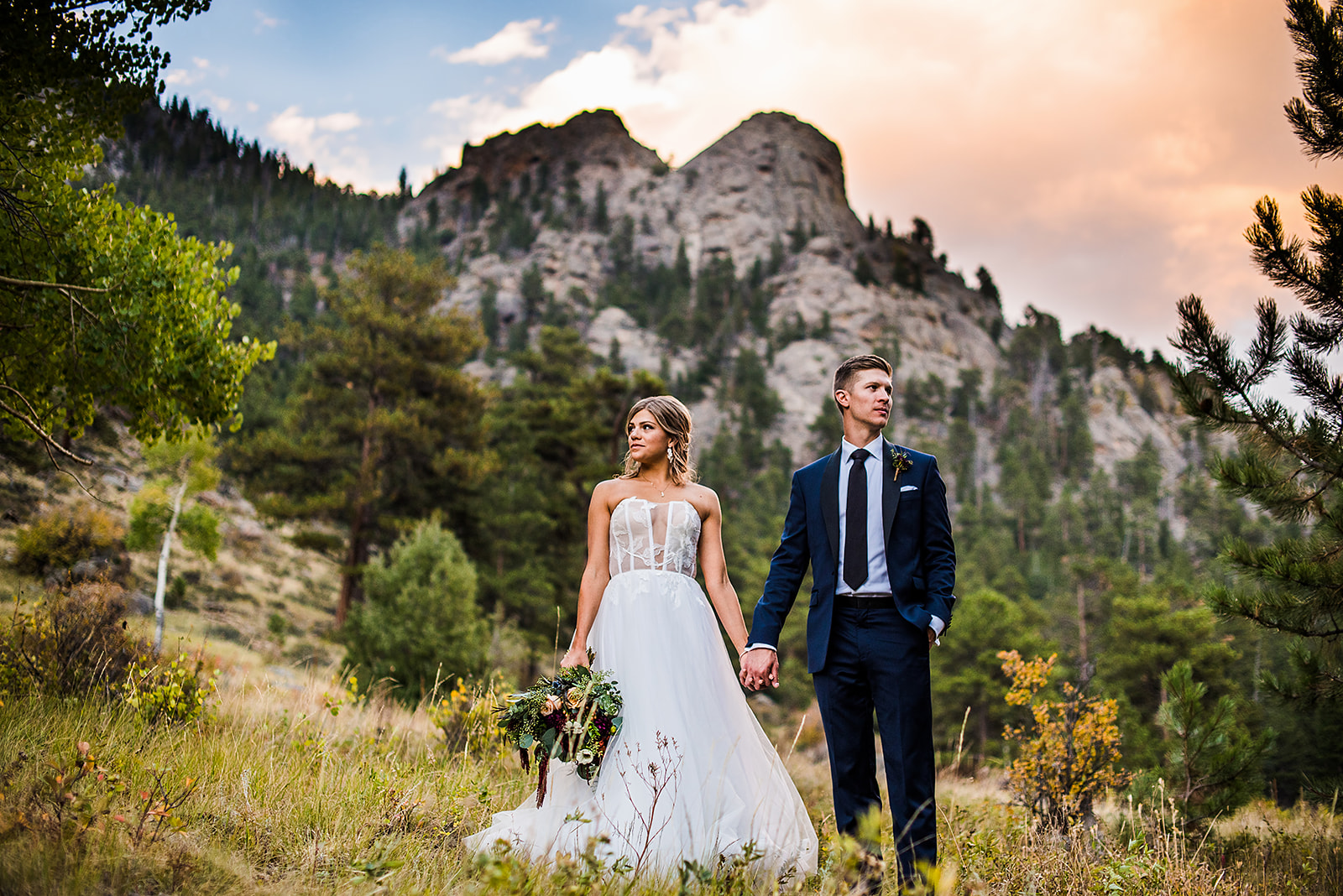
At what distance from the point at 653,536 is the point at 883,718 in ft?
4.82

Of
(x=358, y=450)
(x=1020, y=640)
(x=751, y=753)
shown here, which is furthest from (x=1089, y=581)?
(x=751, y=753)

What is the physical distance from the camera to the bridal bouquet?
3604 mm

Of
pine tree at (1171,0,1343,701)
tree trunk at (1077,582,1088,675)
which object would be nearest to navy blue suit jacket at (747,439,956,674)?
pine tree at (1171,0,1343,701)

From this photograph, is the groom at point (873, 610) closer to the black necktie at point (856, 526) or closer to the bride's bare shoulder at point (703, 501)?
the black necktie at point (856, 526)

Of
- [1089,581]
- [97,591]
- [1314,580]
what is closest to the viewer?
[1314,580]

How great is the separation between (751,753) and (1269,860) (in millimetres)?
4841

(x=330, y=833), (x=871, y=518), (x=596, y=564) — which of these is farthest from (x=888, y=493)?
(x=330, y=833)

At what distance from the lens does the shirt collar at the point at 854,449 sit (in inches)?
151

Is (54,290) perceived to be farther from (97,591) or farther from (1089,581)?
(1089,581)

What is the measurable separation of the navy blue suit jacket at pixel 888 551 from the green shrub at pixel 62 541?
849 inches

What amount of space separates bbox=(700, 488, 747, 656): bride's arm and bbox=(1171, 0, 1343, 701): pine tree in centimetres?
367

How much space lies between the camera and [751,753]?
150 inches

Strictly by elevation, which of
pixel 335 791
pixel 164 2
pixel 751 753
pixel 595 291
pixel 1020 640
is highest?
pixel 595 291

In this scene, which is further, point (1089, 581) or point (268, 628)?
point (1089, 581)
